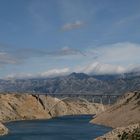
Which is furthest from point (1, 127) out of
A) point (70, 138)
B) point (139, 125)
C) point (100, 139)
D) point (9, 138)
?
point (139, 125)

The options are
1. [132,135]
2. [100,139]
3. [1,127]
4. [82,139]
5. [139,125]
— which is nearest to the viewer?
[132,135]

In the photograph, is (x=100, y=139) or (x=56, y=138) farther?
(x=56, y=138)

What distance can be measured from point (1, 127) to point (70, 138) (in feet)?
117

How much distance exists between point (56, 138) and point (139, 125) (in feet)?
205

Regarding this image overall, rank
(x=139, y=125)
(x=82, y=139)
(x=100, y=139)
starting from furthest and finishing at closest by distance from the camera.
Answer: (x=82, y=139) → (x=100, y=139) → (x=139, y=125)

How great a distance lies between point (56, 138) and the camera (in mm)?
169500

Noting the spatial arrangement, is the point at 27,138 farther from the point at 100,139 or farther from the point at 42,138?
the point at 100,139

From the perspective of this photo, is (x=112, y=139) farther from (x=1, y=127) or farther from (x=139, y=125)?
(x=1, y=127)

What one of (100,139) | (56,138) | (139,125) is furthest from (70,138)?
(139,125)

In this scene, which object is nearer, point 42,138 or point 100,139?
point 100,139

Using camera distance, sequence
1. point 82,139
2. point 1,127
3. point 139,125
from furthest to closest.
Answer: point 1,127 → point 82,139 → point 139,125

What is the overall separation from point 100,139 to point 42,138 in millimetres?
54033

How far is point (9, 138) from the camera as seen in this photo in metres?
168

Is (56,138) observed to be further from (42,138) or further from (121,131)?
(121,131)
